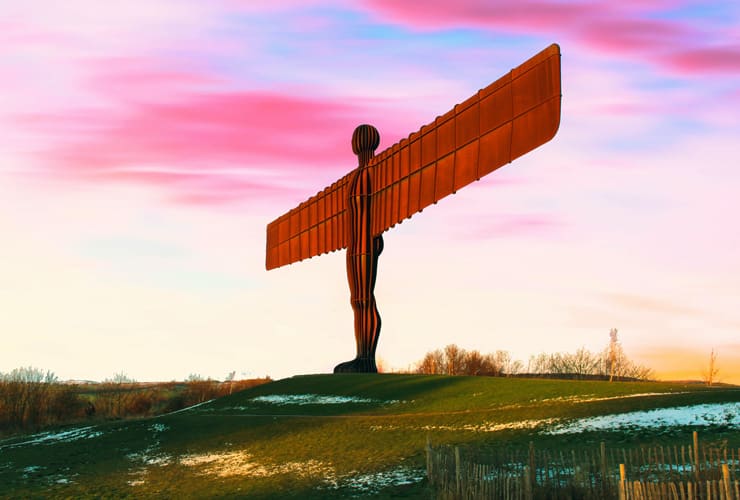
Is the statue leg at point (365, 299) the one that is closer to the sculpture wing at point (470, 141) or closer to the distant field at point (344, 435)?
the sculpture wing at point (470, 141)

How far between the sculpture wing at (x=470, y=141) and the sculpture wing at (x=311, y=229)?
3133mm

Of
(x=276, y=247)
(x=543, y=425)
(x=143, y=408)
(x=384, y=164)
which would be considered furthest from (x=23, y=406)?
(x=543, y=425)

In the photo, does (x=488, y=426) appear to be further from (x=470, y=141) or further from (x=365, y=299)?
(x=365, y=299)

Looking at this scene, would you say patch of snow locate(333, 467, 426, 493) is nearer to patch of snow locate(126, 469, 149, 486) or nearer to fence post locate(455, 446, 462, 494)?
fence post locate(455, 446, 462, 494)

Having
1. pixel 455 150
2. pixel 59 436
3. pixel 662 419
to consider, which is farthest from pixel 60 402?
pixel 662 419

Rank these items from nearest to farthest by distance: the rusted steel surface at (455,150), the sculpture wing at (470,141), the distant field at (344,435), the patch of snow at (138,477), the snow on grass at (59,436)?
1. the distant field at (344,435)
2. the patch of snow at (138,477)
3. the sculpture wing at (470,141)
4. the rusted steel surface at (455,150)
5. the snow on grass at (59,436)

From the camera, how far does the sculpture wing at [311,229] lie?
39938mm

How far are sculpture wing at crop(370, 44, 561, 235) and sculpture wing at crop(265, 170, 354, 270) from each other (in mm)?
3133

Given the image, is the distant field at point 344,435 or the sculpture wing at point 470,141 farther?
the sculpture wing at point 470,141

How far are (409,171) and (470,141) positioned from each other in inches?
175

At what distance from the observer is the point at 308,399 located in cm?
3556

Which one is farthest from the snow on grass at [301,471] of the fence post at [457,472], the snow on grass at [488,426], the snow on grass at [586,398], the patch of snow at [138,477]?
the snow on grass at [586,398]

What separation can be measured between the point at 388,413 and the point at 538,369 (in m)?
33.0

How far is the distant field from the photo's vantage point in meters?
23.1
